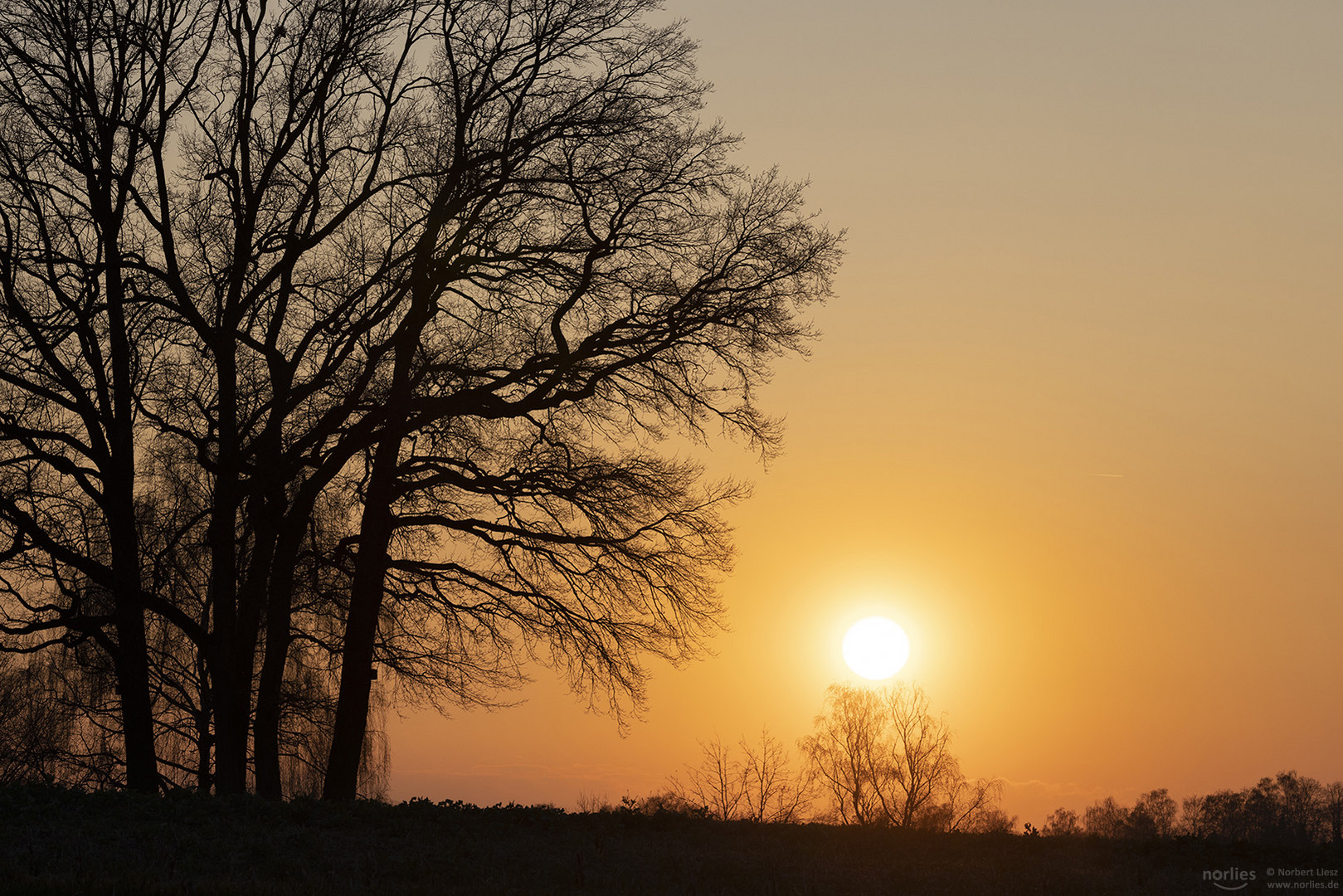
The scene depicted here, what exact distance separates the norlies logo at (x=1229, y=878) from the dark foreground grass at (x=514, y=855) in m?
0.08

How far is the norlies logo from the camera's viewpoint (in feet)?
39.1

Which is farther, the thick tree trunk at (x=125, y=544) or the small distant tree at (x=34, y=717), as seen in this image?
the small distant tree at (x=34, y=717)

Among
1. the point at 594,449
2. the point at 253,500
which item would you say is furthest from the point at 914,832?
the point at 253,500

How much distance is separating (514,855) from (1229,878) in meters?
7.76

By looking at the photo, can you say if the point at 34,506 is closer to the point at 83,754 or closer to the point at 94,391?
the point at 94,391

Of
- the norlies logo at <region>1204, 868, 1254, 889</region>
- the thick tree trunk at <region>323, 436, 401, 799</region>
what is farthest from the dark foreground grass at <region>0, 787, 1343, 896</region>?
the thick tree trunk at <region>323, 436, 401, 799</region>

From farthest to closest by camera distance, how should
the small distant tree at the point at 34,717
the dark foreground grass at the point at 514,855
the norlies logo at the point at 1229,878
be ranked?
the small distant tree at the point at 34,717, the norlies logo at the point at 1229,878, the dark foreground grass at the point at 514,855

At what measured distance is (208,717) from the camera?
2609 cm

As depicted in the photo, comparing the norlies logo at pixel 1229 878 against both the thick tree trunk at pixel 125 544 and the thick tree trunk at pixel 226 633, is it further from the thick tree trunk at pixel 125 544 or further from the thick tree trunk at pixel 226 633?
the thick tree trunk at pixel 125 544

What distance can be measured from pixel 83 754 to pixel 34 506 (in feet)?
34.7

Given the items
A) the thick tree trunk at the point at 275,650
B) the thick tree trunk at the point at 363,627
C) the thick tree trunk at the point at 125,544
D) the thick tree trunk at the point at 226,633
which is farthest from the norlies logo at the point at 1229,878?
the thick tree trunk at the point at 125,544

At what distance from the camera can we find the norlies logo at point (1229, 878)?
39.1 ft

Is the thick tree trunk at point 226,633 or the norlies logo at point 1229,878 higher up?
A: the thick tree trunk at point 226,633

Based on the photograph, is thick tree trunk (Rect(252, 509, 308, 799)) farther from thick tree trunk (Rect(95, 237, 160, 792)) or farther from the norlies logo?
the norlies logo
